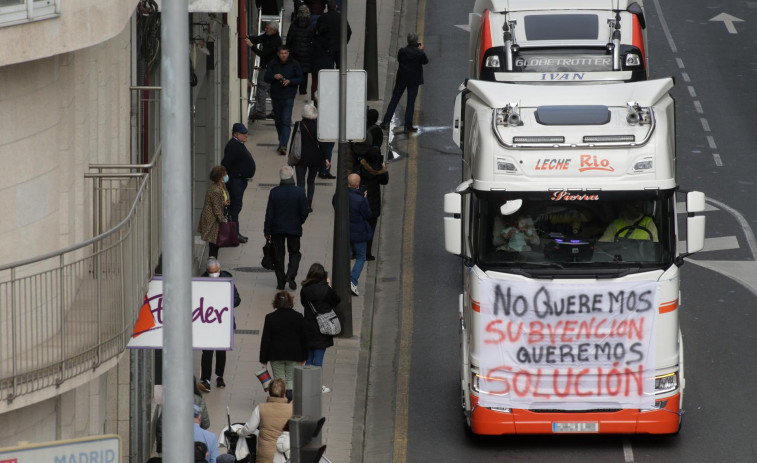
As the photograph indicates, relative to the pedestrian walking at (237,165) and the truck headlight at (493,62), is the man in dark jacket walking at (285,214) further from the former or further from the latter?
the truck headlight at (493,62)

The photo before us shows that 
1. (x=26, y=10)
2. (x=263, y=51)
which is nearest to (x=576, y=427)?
(x=26, y=10)

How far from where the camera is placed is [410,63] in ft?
95.1

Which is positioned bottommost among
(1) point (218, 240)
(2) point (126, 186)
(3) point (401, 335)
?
(3) point (401, 335)

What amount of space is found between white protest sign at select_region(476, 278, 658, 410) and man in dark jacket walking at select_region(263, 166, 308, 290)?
18.7 feet

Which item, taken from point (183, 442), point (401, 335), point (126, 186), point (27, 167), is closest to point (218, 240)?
point (401, 335)

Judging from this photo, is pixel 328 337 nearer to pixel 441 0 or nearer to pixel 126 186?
pixel 126 186

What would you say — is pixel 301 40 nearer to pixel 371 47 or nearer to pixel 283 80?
pixel 371 47

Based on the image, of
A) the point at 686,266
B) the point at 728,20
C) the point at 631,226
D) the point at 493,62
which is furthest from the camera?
the point at 728,20

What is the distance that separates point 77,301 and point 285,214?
922cm

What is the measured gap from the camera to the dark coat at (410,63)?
29.0 metres

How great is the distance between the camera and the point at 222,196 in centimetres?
2066

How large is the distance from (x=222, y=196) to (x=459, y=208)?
5864 millimetres

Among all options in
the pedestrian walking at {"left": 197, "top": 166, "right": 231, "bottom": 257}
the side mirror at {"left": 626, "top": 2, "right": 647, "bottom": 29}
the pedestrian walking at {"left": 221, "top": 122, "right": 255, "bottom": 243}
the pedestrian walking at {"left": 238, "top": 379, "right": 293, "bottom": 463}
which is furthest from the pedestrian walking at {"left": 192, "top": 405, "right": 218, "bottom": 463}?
the pedestrian walking at {"left": 221, "top": 122, "right": 255, "bottom": 243}

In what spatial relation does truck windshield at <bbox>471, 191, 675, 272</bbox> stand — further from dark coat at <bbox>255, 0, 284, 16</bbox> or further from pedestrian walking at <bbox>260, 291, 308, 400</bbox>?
dark coat at <bbox>255, 0, 284, 16</bbox>
